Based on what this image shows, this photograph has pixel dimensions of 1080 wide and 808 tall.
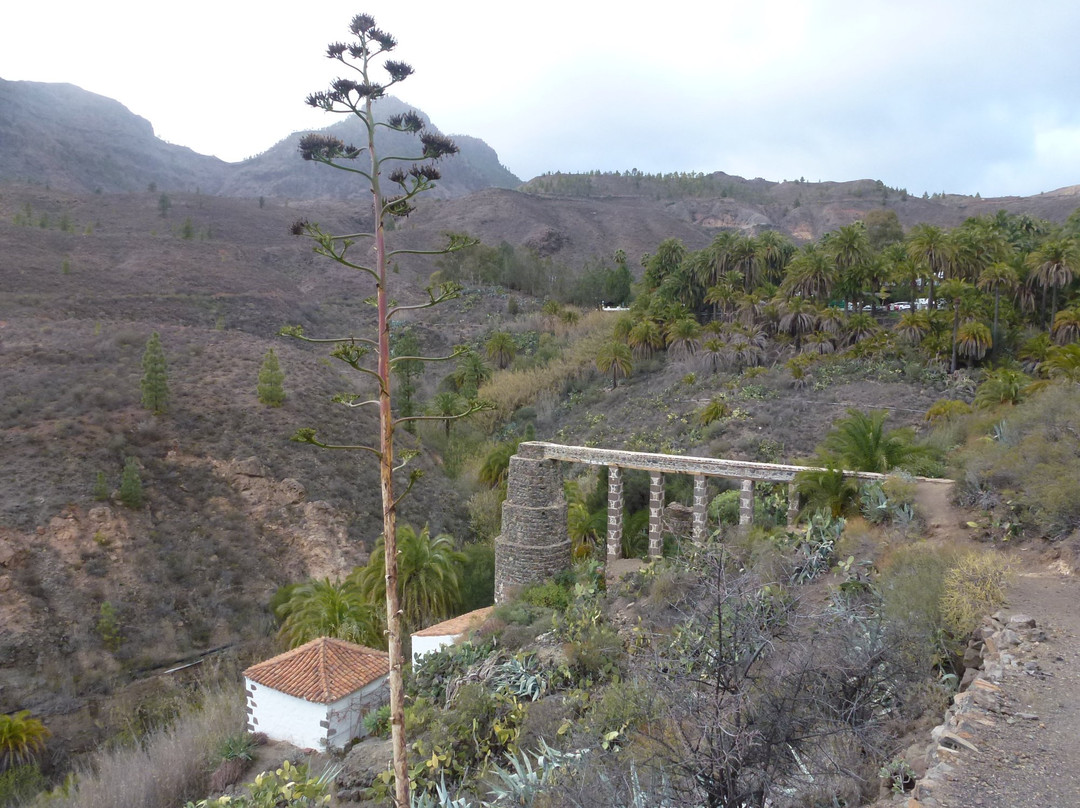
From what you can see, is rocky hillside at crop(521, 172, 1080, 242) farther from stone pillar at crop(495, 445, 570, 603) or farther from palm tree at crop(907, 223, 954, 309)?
stone pillar at crop(495, 445, 570, 603)

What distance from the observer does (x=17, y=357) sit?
30.8 metres

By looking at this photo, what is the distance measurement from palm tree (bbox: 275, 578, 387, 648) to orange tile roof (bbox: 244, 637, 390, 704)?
1.52m

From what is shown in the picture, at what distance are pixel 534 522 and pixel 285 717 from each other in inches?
285

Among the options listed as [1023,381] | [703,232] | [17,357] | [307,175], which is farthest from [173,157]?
[1023,381]

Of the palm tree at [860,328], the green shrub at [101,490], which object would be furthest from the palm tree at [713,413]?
the green shrub at [101,490]

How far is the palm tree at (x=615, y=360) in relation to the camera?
135ft

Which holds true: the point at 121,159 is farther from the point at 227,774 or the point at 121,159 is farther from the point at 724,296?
the point at 227,774

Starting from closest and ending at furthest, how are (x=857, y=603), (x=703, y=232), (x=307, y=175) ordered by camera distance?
(x=857, y=603)
(x=703, y=232)
(x=307, y=175)

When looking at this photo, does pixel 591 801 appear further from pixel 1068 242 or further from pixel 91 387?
pixel 1068 242

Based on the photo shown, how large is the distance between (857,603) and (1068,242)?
29.3 meters

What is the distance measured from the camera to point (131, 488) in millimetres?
24719

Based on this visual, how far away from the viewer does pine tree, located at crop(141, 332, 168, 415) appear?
28531 mm

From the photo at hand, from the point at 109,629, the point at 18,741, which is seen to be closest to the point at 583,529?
the point at 109,629

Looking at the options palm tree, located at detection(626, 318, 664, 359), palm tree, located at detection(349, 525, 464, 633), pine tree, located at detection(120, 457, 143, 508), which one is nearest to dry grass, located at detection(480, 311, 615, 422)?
palm tree, located at detection(626, 318, 664, 359)
